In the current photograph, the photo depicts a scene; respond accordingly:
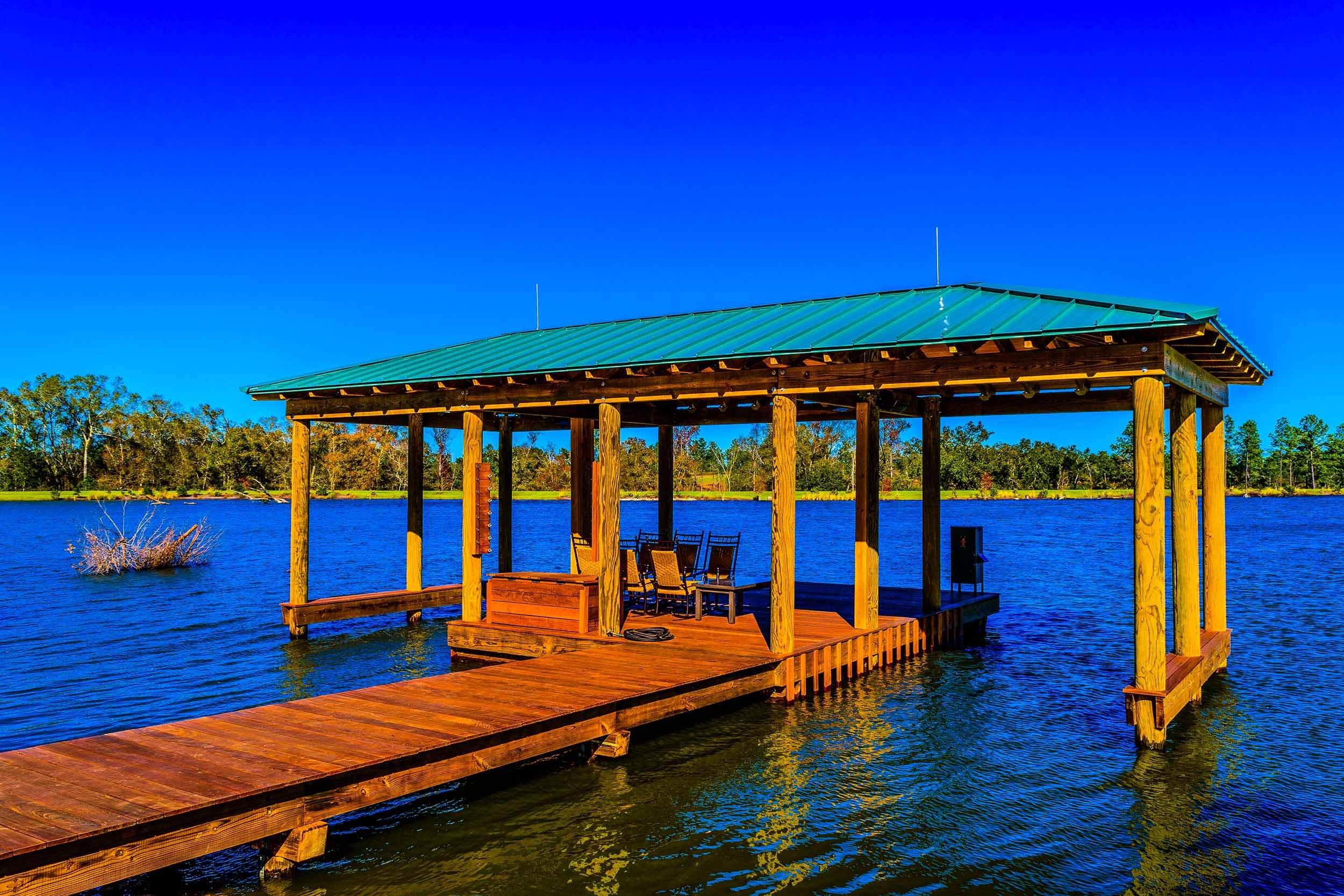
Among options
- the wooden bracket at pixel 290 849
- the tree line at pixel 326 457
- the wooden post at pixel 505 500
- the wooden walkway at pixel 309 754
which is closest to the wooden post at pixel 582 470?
the wooden post at pixel 505 500

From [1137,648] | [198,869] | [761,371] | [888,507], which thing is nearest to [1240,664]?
[1137,648]

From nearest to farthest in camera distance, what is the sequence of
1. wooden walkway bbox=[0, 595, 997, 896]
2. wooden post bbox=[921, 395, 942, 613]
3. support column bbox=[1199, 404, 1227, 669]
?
wooden walkway bbox=[0, 595, 997, 896]
support column bbox=[1199, 404, 1227, 669]
wooden post bbox=[921, 395, 942, 613]

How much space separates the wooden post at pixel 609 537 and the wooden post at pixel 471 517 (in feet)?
6.49

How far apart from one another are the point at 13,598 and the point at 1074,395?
80.9 ft

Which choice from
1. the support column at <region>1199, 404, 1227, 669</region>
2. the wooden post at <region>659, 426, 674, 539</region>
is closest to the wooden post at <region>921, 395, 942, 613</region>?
the support column at <region>1199, 404, 1227, 669</region>

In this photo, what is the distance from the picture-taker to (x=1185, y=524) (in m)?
10.7

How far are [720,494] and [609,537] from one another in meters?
84.1

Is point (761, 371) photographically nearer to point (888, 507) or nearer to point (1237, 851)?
point (1237, 851)

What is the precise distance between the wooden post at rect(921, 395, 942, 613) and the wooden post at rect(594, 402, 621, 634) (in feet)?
16.3

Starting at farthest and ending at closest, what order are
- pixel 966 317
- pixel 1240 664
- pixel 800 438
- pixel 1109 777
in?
pixel 800 438 → pixel 1240 664 → pixel 966 317 → pixel 1109 777

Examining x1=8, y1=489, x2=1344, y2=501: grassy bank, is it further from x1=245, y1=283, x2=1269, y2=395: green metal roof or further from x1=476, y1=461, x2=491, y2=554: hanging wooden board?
x1=476, y1=461, x2=491, y2=554: hanging wooden board

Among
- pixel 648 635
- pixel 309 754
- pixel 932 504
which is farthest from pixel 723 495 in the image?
pixel 309 754

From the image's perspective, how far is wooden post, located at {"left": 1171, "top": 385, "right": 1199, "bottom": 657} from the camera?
10.8 m

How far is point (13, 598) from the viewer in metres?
23.8
